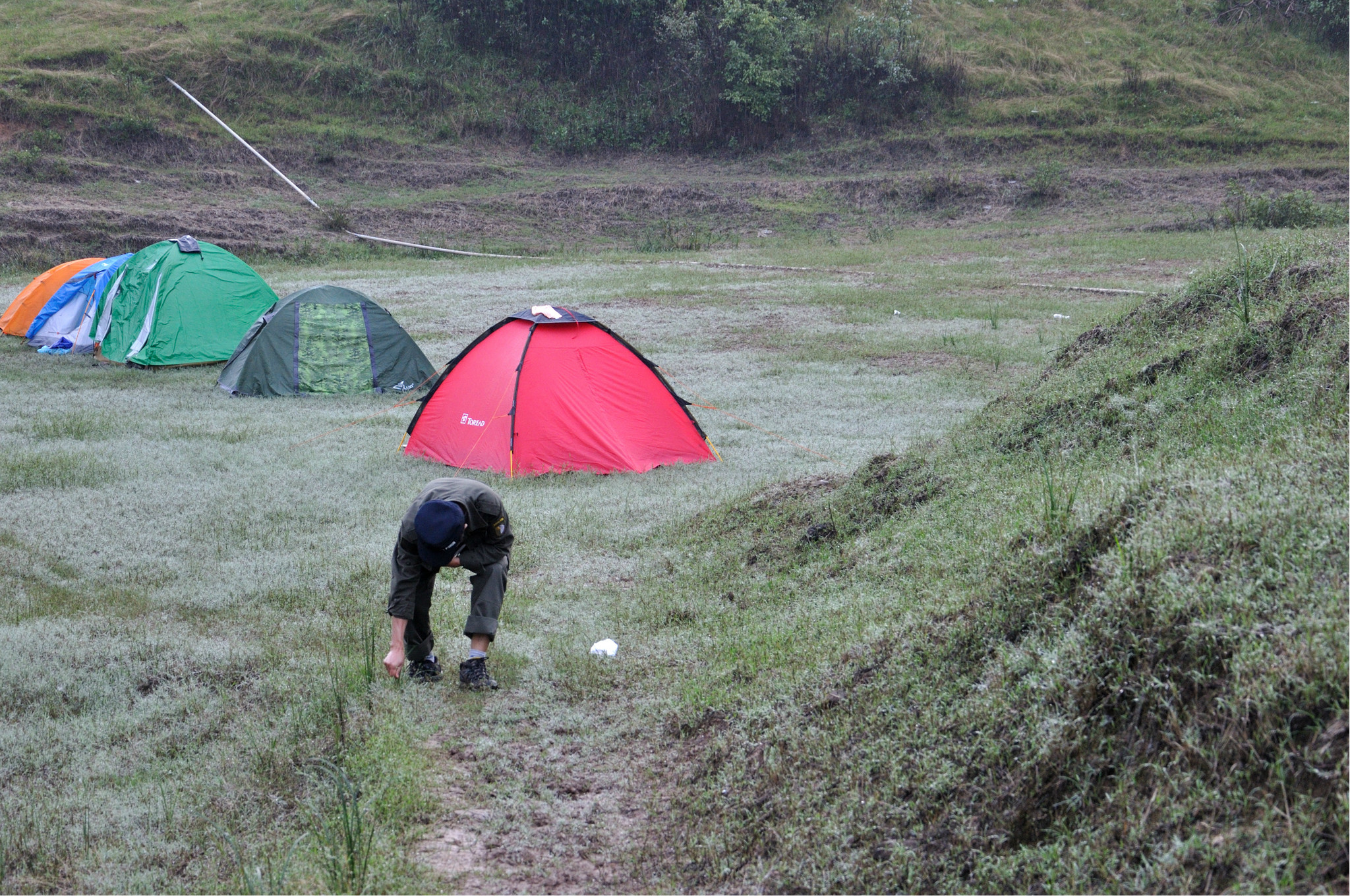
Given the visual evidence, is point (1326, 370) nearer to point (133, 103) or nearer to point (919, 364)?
point (919, 364)

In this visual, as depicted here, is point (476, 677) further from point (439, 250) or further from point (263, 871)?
point (439, 250)

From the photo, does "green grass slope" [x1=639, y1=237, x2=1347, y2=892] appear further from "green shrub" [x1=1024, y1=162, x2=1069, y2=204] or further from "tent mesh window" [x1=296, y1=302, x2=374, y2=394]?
"green shrub" [x1=1024, y1=162, x2=1069, y2=204]

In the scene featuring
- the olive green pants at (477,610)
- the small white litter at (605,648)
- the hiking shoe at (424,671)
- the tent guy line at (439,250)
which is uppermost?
the tent guy line at (439,250)

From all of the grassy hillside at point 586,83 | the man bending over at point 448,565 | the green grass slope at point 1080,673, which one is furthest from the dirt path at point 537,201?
the green grass slope at point 1080,673

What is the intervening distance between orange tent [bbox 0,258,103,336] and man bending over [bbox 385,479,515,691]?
56.2ft

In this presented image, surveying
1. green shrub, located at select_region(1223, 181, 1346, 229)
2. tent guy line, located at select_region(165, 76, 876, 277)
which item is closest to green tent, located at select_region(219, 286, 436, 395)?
tent guy line, located at select_region(165, 76, 876, 277)

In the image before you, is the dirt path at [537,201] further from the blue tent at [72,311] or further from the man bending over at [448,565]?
the man bending over at [448,565]

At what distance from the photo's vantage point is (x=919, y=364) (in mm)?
16406

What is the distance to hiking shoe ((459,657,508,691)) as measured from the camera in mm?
5805

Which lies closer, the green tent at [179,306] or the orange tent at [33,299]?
the green tent at [179,306]

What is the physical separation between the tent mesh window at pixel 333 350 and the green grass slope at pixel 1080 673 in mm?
10011

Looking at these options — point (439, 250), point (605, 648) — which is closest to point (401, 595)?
point (605, 648)

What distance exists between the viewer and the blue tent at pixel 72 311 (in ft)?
61.6

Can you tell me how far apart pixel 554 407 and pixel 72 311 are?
12.6m
